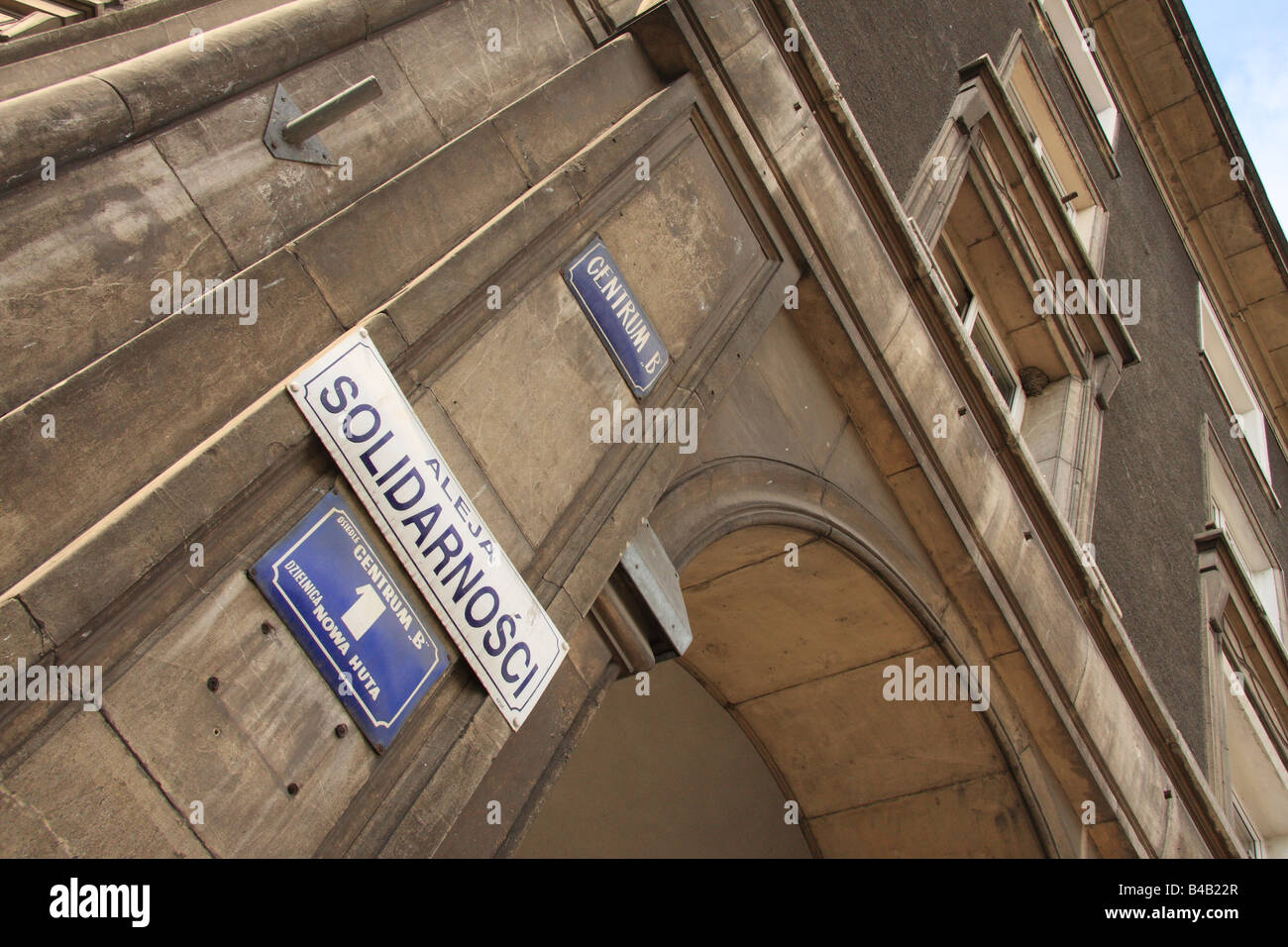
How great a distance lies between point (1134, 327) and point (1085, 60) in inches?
142

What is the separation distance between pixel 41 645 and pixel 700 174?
11.8 feet

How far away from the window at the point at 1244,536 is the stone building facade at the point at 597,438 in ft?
12.5

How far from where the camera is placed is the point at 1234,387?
1537cm

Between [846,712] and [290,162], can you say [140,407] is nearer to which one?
[290,162]

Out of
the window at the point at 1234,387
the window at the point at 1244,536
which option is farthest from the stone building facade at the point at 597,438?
the window at the point at 1234,387

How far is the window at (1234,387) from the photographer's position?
14672 millimetres

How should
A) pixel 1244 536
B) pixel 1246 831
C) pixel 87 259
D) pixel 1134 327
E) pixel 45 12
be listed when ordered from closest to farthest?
1. pixel 87 259
2. pixel 45 12
3. pixel 1246 831
4. pixel 1134 327
5. pixel 1244 536

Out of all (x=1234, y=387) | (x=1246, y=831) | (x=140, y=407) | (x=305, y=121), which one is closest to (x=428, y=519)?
(x=140, y=407)

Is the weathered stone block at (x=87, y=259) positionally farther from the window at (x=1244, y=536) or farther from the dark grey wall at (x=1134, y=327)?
the window at (x=1244, y=536)

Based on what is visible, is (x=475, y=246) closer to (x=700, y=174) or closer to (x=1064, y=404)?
(x=700, y=174)

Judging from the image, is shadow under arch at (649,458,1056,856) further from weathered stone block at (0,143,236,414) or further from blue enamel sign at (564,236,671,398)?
weathered stone block at (0,143,236,414)

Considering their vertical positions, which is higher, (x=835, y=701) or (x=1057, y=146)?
(x=1057, y=146)

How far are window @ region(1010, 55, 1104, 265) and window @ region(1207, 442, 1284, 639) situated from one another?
3.38 meters

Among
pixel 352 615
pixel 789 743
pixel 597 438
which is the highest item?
pixel 352 615
